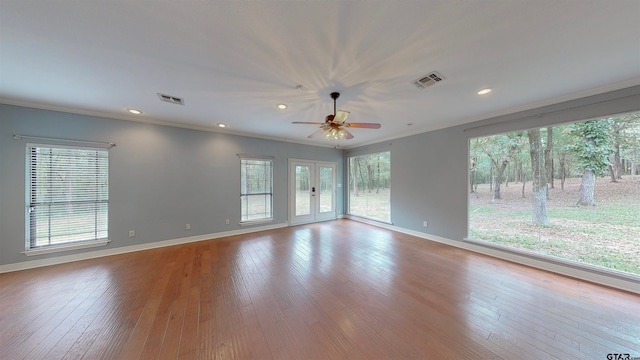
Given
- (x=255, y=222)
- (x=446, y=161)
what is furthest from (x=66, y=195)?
(x=446, y=161)

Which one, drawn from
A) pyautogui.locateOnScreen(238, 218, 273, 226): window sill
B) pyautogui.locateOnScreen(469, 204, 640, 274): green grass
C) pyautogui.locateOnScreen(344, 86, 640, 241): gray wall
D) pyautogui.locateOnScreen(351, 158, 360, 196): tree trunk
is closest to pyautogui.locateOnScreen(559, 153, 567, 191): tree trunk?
→ pyautogui.locateOnScreen(469, 204, 640, 274): green grass

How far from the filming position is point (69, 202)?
3410 mm

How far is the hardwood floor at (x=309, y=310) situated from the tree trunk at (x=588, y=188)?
114cm

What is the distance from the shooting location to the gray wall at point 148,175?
307cm

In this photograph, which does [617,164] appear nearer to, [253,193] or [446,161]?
[446,161]

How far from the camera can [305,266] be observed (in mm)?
3182

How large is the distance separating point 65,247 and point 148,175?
1613mm

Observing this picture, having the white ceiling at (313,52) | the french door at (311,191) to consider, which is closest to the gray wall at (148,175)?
the white ceiling at (313,52)

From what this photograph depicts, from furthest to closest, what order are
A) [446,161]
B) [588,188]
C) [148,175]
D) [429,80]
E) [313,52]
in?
[446,161]
[148,175]
[588,188]
[429,80]
[313,52]

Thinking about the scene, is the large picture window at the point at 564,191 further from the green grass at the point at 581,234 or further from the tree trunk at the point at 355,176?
the tree trunk at the point at 355,176

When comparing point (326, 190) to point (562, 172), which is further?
point (326, 190)

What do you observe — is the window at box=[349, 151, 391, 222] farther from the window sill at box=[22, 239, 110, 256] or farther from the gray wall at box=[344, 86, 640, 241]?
the window sill at box=[22, 239, 110, 256]

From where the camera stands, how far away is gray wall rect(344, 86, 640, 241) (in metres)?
2.76

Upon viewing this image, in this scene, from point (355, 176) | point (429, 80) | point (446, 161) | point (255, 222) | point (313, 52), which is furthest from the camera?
point (355, 176)
